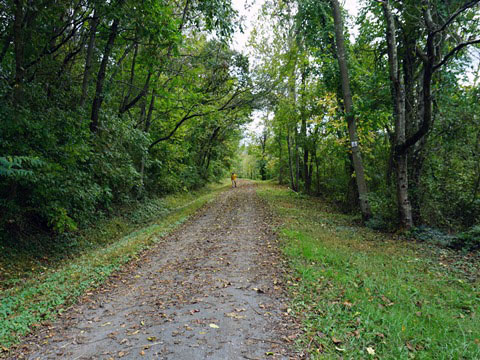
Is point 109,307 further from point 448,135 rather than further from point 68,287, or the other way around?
point 448,135

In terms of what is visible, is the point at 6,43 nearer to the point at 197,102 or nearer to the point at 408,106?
the point at 197,102

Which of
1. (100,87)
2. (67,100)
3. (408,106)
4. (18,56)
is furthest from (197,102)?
(408,106)

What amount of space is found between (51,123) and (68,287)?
14.5 ft

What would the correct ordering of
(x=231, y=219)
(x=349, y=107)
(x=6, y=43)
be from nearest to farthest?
(x=6, y=43), (x=349, y=107), (x=231, y=219)

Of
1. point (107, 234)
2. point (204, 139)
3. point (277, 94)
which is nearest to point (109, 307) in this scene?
point (107, 234)

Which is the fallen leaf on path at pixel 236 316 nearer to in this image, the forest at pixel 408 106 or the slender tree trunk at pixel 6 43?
the forest at pixel 408 106

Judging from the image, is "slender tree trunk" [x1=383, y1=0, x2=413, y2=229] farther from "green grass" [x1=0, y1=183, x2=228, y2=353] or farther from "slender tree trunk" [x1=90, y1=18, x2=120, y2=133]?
"slender tree trunk" [x1=90, y1=18, x2=120, y2=133]

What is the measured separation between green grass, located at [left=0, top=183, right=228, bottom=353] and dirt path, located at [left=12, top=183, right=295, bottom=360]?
1.03 feet

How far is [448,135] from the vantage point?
28.8ft

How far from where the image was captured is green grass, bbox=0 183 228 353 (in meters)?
4.22

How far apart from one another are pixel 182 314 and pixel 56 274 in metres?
3.85

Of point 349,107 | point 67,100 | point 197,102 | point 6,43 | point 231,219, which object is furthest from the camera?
point 197,102

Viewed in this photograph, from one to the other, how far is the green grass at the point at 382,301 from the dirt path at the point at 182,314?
50cm

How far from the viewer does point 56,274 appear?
20.1 ft
